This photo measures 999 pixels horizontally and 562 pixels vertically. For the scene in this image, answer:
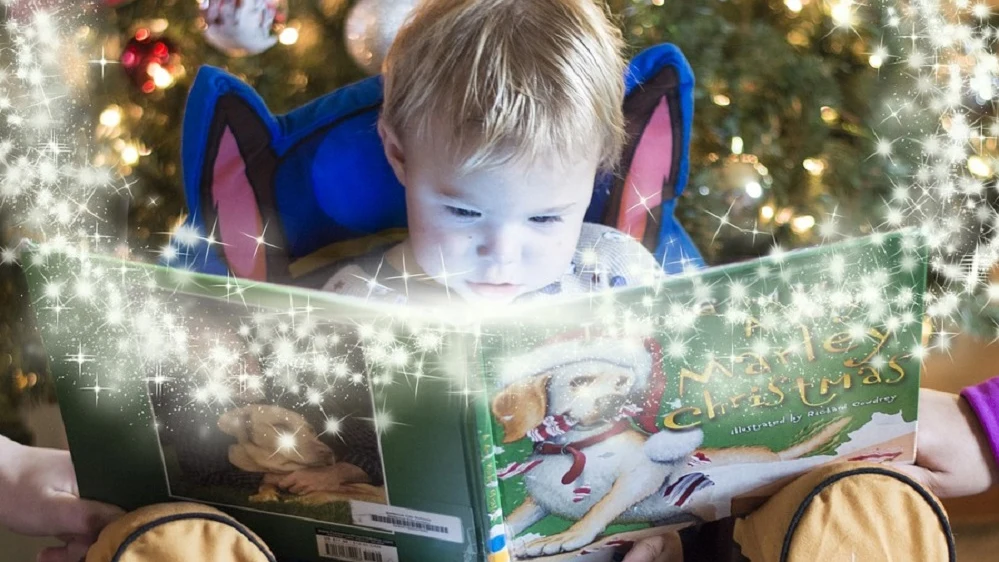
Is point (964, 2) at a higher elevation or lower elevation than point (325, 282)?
higher

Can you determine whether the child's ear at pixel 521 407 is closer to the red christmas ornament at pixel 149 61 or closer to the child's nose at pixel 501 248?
the child's nose at pixel 501 248

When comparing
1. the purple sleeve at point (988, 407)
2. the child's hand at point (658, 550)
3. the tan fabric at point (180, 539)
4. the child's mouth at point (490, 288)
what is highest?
the child's mouth at point (490, 288)

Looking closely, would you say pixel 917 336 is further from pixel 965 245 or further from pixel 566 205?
pixel 566 205

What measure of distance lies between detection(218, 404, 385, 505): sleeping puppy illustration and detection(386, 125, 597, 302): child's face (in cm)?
16

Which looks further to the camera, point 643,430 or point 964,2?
A: point 964,2

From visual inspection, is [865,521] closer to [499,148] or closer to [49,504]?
[499,148]

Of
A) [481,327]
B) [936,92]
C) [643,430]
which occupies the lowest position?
[643,430]

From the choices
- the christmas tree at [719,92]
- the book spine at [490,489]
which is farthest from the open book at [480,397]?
the christmas tree at [719,92]

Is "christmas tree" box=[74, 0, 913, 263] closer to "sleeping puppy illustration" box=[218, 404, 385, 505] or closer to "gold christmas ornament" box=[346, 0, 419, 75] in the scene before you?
"gold christmas ornament" box=[346, 0, 419, 75]

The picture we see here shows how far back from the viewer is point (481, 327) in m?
0.63

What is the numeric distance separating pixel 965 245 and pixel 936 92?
0.49 feet

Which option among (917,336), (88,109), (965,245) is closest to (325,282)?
(88,109)

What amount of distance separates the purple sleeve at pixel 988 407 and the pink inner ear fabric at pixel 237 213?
0.60m

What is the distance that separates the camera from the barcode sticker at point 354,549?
70cm
